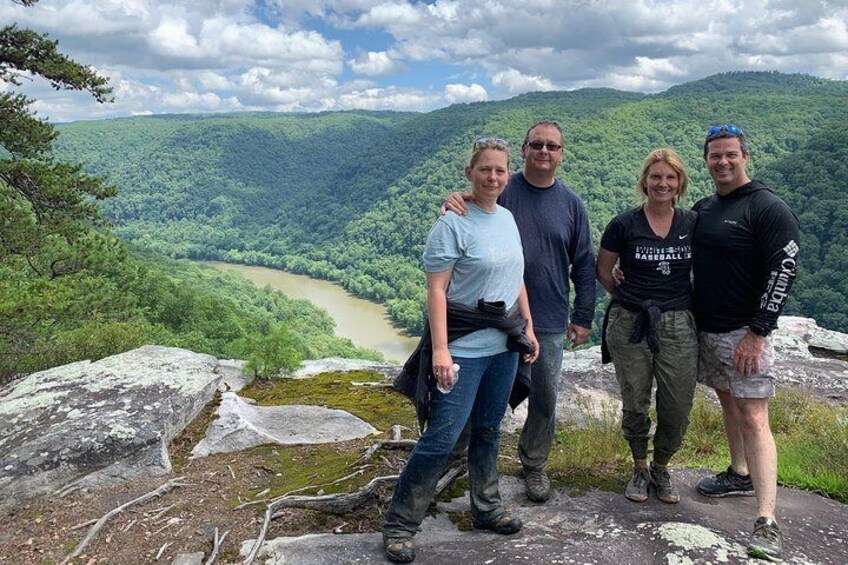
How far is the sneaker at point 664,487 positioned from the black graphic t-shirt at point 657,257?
1086mm

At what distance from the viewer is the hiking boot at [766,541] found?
8.61ft

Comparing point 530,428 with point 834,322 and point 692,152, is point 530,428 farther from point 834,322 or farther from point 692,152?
point 692,152

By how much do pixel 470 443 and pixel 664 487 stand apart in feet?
4.13

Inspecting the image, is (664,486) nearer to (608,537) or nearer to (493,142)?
(608,537)

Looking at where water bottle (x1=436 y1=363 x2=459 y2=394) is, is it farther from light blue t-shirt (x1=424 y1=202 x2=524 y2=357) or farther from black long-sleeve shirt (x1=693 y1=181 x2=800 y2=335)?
black long-sleeve shirt (x1=693 y1=181 x2=800 y2=335)

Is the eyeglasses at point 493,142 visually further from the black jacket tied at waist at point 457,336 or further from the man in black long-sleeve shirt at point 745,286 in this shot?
the man in black long-sleeve shirt at point 745,286

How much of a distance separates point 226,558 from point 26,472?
1903 millimetres

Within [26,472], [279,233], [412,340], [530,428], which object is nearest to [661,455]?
[530,428]

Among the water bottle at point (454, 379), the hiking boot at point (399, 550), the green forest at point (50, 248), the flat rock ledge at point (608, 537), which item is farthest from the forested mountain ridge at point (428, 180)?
the hiking boot at point (399, 550)

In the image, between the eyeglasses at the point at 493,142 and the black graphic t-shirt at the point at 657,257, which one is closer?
the eyeglasses at the point at 493,142

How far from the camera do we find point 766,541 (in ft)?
8.80

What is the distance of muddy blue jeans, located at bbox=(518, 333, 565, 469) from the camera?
3.19m

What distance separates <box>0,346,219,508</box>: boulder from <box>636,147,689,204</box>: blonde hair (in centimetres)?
375

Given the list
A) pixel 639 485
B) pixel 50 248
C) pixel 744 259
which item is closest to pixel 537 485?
pixel 639 485
